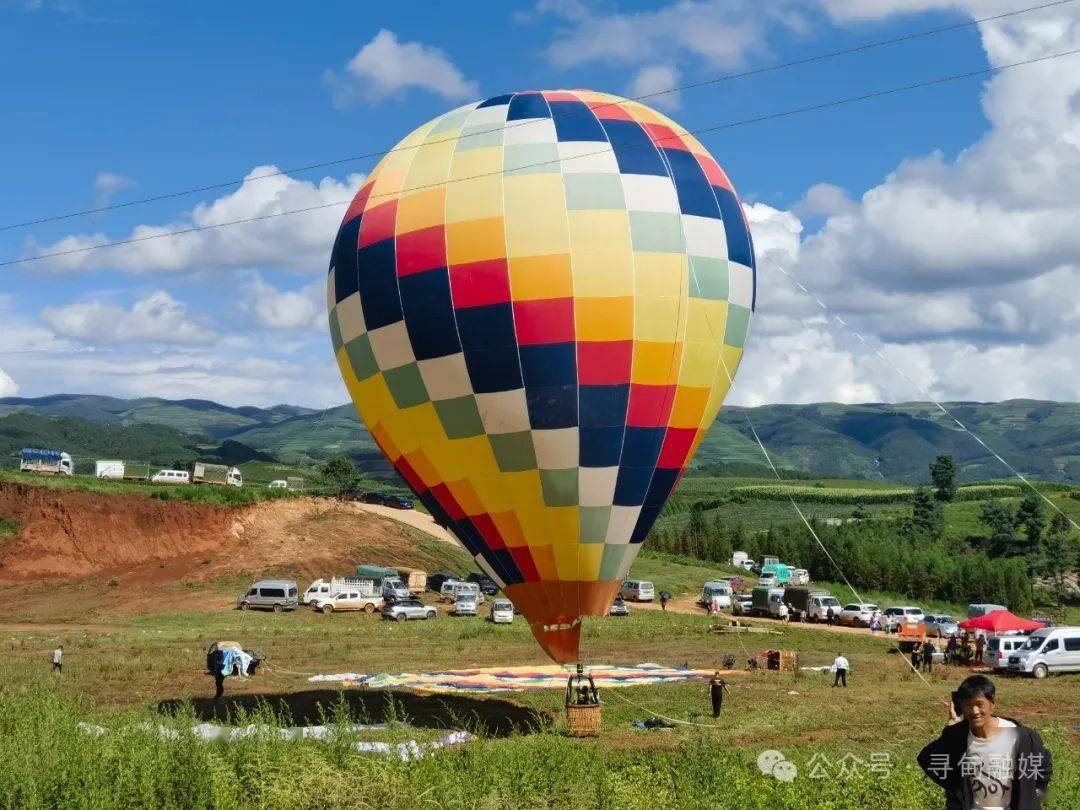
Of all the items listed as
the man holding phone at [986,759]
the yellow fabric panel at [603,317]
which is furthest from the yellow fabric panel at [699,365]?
the man holding phone at [986,759]

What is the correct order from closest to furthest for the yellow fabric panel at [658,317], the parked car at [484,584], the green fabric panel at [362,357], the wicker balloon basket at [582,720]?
the yellow fabric panel at [658,317], the wicker balloon basket at [582,720], the green fabric panel at [362,357], the parked car at [484,584]

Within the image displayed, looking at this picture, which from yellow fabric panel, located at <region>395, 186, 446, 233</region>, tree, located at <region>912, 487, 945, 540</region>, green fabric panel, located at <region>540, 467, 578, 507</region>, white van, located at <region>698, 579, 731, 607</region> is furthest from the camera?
tree, located at <region>912, 487, 945, 540</region>

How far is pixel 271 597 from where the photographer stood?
51.5 m

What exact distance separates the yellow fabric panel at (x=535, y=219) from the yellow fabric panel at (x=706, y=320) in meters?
2.60

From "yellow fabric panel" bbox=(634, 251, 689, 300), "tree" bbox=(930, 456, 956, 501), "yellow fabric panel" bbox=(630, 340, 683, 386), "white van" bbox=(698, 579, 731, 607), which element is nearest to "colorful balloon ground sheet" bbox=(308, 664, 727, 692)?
"yellow fabric panel" bbox=(630, 340, 683, 386)

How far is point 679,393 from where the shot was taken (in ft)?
62.1

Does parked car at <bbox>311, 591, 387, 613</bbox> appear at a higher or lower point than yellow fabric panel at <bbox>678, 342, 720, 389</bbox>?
lower

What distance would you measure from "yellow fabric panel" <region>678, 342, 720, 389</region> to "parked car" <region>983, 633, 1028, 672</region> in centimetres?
2148

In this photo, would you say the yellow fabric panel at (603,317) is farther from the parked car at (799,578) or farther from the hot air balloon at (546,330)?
the parked car at (799,578)

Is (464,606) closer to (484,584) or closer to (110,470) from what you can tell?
(484,584)

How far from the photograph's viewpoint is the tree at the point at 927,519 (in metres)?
105

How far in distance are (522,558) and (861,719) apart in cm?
891

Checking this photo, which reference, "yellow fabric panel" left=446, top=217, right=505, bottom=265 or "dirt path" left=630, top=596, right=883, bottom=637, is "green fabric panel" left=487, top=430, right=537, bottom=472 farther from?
"dirt path" left=630, top=596, right=883, bottom=637

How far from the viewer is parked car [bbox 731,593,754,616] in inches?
2288
